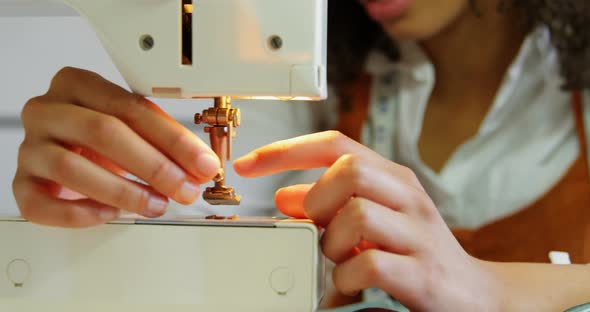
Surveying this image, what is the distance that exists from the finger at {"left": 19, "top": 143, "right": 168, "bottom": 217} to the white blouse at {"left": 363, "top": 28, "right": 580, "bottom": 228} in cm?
96

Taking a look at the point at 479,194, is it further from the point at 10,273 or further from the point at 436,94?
the point at 10,273

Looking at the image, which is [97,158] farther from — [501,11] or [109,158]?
[501,11]

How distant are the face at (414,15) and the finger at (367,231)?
0.82 metres

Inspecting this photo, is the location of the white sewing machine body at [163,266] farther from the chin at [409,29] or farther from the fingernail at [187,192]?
the chin at [409,29]

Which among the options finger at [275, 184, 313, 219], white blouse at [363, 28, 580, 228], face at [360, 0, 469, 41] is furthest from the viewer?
white blouse at [363, 28, 580, 228]

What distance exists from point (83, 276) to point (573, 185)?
3.82 ft

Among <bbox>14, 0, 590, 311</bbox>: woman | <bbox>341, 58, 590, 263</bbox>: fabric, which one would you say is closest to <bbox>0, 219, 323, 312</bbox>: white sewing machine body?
<bbox>14, 0, 590, 311</bbox>: woman

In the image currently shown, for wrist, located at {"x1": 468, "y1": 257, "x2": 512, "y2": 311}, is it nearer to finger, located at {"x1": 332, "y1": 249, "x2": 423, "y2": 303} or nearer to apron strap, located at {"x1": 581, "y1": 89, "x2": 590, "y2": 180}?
finger, located at {"x1": 332, "y1": 249, "x2": 423, "y2": 303}

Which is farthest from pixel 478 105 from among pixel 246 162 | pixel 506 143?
pixel 246 162

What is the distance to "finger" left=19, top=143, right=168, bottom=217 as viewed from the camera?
570 millimetres

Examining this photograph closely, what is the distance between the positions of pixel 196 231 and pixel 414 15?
0.92m

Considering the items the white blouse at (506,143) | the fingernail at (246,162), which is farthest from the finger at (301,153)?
the white blouse at (506,143)

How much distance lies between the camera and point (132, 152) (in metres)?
0.57

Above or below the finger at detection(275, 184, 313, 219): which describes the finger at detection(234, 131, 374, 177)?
above
